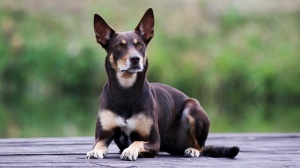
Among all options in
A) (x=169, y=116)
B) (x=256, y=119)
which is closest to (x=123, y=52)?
(x=169, y=116)

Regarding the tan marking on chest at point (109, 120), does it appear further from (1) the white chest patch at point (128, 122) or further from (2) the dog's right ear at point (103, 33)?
(2) the dog's right ear at point (103, 33)

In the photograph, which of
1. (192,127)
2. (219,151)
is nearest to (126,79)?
(192,127)

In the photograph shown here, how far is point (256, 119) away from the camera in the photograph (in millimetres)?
16641

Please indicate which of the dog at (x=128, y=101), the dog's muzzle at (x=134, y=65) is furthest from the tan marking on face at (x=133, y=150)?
the dog's muzzle at (x=134, y=65)

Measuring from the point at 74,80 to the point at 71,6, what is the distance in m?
4.85

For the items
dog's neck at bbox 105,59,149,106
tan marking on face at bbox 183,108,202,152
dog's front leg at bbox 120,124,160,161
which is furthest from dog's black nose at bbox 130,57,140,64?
tan marking on face at bbox 183,108,202,152

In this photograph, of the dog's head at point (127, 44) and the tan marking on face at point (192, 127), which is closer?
the dog's head at point (127, 44)

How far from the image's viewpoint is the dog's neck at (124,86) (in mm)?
7426

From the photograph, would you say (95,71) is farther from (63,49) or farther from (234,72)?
(234,72)

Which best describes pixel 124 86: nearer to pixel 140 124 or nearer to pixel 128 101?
pixel 128 101

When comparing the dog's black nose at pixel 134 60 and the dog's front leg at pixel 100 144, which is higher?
the dog's black nose at pixel 134 60

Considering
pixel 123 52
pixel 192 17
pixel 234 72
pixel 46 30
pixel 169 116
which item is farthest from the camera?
pixel 192 17

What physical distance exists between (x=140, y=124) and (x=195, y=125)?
75 centimetres

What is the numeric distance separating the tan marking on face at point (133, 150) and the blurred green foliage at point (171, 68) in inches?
405
